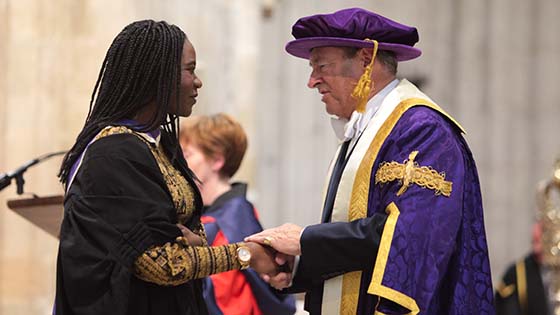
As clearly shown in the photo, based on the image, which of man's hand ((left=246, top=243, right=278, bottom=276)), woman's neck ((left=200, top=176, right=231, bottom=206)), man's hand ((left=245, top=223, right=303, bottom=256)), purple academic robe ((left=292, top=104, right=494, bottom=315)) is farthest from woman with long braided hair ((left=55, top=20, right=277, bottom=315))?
woman's neck ((left=200, top=176, right=231, bottom=206))

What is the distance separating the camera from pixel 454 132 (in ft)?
13.9

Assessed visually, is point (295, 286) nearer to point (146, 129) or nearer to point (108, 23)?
point (146, 129)

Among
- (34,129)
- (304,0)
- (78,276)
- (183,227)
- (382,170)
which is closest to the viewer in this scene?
(78,276)

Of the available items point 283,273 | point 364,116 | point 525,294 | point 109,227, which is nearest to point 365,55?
point 364,116

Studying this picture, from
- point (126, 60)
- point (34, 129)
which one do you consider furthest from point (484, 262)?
point (34, 129)

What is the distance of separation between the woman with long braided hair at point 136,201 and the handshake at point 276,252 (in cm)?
18

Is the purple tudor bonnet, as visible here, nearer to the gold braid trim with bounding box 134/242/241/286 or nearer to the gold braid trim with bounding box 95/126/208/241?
the gold braid trim with bounding box 95/126/208/241

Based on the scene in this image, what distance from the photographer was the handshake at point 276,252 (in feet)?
13.5

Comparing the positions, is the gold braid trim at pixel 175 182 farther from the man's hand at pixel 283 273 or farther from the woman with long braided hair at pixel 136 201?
the man's hand at pixel 283 273

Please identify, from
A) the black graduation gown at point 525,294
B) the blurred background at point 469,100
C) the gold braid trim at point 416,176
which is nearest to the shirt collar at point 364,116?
the gold braid trim at point 416,176

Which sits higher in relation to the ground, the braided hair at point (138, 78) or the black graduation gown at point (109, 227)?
the braided hair at point (138, 78)

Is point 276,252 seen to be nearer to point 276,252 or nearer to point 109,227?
point 276,252

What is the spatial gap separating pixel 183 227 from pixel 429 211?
82 centimetres

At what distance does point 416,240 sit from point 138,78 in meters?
1.06
